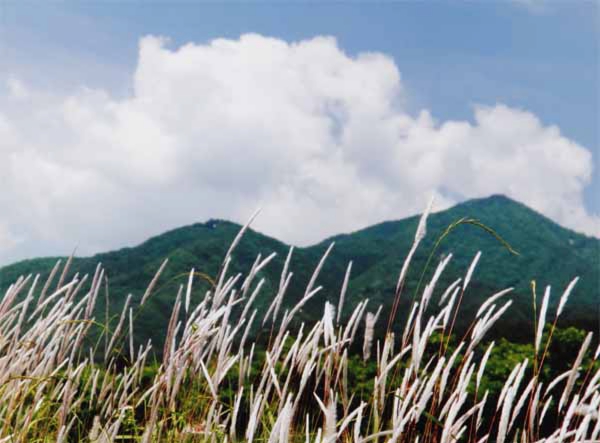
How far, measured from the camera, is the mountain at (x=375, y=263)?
26.1m

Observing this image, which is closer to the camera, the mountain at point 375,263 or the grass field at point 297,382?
the grass field at point 297,382

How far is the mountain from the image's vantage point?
26.1 m

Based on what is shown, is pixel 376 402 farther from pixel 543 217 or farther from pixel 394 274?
pixel 543 217

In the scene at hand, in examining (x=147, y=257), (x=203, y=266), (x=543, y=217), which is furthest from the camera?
(x=543, y=217)

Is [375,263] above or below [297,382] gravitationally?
above

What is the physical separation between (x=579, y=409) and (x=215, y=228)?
3526 centimetres

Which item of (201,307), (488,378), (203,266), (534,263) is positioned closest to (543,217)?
(534,263)

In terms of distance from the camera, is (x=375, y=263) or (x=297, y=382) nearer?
(x=297, y=382)

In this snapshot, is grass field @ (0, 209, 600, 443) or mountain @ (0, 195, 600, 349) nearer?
grass field @ (0, 209, 600, 443)

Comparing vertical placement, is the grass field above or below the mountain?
below

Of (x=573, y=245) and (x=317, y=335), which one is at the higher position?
(x=573, y=245)

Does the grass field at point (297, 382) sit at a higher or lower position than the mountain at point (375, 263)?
lower

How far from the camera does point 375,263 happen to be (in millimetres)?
39406

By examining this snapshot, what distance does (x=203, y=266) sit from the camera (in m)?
28.9
